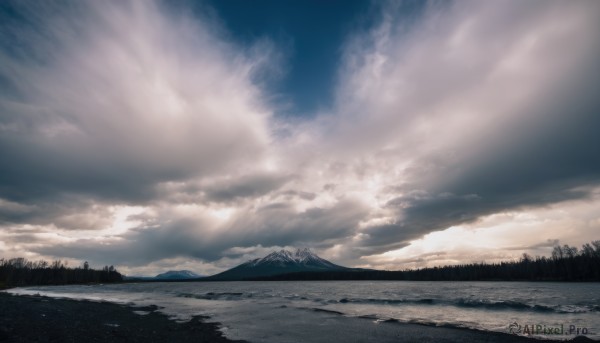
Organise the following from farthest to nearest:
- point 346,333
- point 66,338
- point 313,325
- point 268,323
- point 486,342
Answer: point 268,323, point 313,325, point 346,333, point 486,342, point 66,338

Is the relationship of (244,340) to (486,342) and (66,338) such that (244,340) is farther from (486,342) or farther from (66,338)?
(486,342)

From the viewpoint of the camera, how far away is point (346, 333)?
1292 inches

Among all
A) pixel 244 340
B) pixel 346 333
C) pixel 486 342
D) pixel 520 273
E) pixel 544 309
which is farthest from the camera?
pixel 520 273

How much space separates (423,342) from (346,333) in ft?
26.7

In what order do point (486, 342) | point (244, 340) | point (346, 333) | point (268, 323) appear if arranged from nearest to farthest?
point (486, 342), point (244, 340), point (346, 333), point (268, 323)

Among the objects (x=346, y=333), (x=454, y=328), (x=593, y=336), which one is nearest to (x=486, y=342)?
(x=454, y=328)

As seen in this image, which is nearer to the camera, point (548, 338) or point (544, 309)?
point (548, 338)

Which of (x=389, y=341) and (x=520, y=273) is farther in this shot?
(x=520, y=273)

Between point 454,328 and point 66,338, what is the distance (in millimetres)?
35900

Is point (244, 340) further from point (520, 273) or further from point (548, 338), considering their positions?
point (520, 273)

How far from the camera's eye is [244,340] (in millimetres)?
29234

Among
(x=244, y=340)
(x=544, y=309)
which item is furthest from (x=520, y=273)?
(x=244, y=340)

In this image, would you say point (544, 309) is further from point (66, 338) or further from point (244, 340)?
point (66, 338)

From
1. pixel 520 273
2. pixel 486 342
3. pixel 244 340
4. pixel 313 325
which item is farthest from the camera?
pixel 520 273
